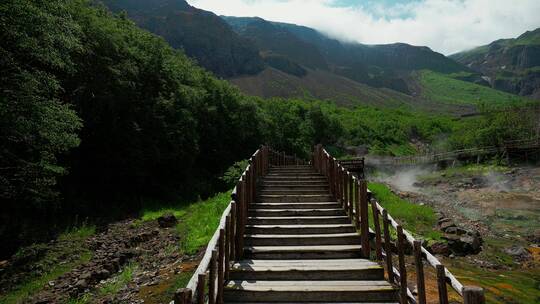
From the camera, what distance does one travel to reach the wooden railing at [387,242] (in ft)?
13.0

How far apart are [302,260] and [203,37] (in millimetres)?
160547

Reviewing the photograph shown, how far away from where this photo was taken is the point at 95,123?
20.3 m

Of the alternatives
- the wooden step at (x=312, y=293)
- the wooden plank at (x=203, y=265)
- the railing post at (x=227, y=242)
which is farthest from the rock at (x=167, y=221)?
the wooden plank at (x=203, y=265)

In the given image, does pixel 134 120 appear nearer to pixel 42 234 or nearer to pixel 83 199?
pixel 83 199

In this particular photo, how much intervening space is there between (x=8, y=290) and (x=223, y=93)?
3006 centimetres

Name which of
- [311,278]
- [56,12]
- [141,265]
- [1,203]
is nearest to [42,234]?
[1,203]

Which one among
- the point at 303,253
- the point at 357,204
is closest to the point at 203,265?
the point at 303,253

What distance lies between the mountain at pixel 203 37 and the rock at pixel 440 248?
470ft

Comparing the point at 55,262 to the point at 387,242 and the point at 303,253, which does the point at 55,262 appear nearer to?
the point at 303,253

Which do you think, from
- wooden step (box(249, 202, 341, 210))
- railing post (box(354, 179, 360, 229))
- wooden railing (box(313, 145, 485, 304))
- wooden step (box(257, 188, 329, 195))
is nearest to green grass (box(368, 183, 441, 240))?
wooden railing (box(313, 145, 485, 304))

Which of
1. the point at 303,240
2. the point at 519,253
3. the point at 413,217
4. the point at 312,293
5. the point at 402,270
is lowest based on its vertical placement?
the point at 519,253

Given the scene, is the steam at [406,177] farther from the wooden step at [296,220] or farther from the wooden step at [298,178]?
the wooden step at [296,220]

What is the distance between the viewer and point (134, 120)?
886 inches

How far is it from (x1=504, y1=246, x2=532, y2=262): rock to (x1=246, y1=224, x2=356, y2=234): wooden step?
435 inches
